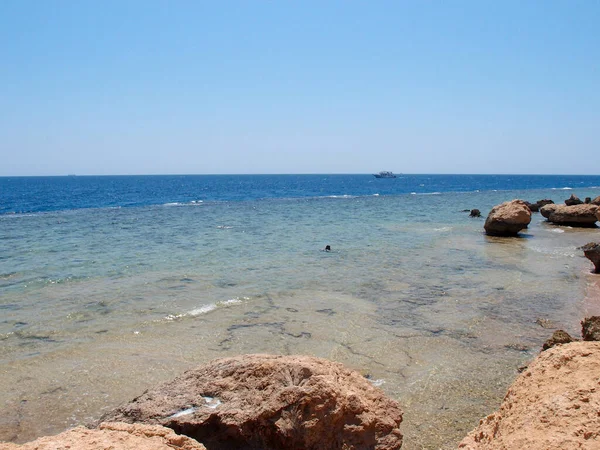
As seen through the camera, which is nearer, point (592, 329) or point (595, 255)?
point (592, 329)

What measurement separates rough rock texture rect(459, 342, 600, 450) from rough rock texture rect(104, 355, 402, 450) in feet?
4.04

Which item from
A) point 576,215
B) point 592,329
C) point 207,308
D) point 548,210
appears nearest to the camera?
point 592,329

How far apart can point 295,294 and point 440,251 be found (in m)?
9.60

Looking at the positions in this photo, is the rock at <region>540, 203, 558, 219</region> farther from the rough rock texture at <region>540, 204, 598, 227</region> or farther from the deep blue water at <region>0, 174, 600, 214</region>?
the deep blue water at <region>0, 174, 600, 214</region>

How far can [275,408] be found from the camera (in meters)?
4.36

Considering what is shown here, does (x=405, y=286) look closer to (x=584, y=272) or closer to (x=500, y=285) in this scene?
(x=500, y=285)

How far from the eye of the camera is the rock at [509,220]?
24719 mm

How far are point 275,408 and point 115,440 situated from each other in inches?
65.3

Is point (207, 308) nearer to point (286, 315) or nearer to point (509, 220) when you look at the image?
point (286, 315)

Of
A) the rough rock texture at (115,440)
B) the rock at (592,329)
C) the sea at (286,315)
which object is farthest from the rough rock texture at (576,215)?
the rough rock texture at (115,440)

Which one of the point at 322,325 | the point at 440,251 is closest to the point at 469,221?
the point at 440,251

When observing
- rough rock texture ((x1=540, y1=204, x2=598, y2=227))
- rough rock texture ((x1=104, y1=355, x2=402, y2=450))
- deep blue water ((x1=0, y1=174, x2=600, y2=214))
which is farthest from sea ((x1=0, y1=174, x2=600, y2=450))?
deep blue water ((x1=0, y1=174, x2=600, y2=214))

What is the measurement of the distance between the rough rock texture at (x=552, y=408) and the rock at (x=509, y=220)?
890 inches

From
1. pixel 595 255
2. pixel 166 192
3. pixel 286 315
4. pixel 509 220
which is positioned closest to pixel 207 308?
pixel 286 315
